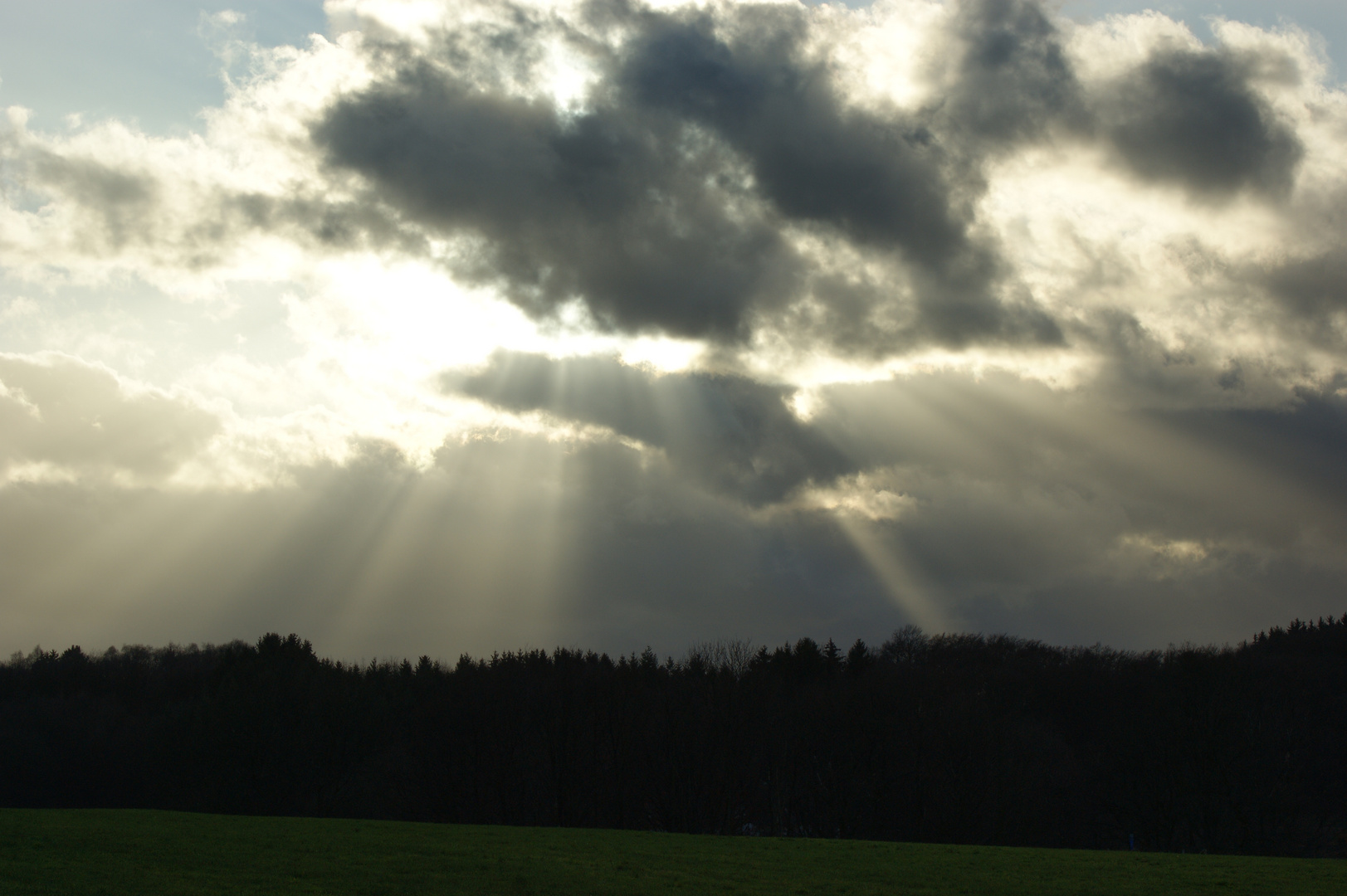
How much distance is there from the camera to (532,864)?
36188 millimetres

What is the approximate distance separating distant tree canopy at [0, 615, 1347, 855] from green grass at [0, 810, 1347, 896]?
104ft

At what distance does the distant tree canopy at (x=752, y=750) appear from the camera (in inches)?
2982

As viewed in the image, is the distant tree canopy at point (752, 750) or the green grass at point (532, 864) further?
the distant tree canopy at point (752, 750)

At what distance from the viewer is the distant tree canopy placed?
75.8 metres

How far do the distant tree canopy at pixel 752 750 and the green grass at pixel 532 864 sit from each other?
31782 millimetres

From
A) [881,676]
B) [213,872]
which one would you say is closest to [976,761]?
[881,676]

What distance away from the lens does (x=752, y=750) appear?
86.4 meters

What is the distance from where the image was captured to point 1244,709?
75.9m

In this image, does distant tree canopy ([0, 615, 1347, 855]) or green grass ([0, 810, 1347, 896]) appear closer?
green grass ([0, 810, 1347, 896])

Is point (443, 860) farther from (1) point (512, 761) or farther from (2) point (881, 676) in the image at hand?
(2) point (881, 676)

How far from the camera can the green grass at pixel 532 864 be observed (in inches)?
1220

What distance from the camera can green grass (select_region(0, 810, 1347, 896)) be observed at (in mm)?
31000

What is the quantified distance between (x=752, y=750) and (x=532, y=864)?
5298 cm

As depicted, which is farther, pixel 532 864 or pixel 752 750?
pixel 752 750
